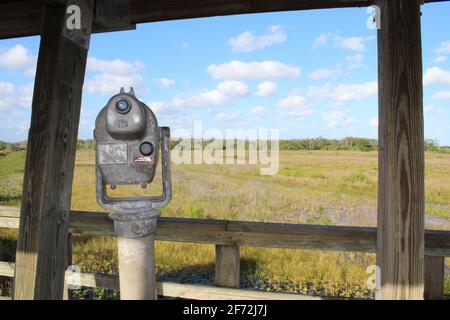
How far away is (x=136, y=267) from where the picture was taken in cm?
168

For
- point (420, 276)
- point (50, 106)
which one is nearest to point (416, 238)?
point (420, 276)

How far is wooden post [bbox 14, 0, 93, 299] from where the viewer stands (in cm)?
192

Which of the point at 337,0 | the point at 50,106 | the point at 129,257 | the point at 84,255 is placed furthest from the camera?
the point at 84,255

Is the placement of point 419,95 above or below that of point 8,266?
above

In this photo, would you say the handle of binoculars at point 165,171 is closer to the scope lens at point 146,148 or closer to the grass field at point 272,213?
the scope lens at point 146,148

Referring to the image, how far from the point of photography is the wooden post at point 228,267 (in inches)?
97.7

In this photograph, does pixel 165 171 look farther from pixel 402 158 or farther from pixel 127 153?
pixel 402 158

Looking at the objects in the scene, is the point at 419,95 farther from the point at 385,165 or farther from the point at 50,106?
the point at 50,106

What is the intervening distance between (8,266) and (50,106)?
1661 millimetres

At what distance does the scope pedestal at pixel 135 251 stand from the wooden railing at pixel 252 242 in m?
0.74

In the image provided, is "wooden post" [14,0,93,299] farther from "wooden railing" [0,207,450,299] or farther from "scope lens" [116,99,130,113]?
"wooden railing" [0,207,450,299]

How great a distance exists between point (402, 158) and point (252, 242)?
46.3 inches

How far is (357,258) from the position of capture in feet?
17.1

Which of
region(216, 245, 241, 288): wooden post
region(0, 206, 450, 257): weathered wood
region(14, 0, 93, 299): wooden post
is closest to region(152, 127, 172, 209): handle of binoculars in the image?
region(14, 0, 93, 299): wooden post
